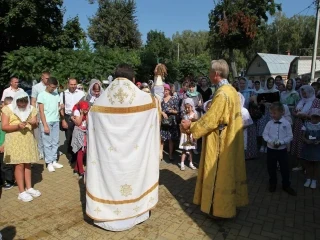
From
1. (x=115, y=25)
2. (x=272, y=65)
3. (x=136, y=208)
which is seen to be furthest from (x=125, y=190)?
(x=272, y=65)

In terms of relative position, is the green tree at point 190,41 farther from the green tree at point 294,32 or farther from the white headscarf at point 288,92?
the white headscarf at point 288,92

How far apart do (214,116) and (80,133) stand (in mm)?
2906

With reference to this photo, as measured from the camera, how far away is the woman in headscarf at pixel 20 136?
4.48 metres

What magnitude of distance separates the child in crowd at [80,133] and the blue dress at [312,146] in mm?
3942

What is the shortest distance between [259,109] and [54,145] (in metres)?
4.70

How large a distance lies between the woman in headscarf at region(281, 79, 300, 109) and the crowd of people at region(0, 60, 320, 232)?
2 cm

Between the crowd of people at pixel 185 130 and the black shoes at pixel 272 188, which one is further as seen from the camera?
the black shoes at pixel 272 188

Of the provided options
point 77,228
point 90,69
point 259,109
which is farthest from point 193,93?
point 90,69

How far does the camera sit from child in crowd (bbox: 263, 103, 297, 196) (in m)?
4.86

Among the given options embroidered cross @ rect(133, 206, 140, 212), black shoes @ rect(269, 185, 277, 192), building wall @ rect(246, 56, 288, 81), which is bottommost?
black shoes @ rect(269, 185, 277, 192)

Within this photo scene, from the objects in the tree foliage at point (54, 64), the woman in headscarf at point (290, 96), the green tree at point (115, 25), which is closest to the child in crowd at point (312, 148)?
the woman in headscarf at point (290, 96)

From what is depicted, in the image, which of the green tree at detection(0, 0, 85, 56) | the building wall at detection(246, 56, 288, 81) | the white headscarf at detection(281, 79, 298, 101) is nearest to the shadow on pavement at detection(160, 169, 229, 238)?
the white headscarf at detection(281, 79, 298, 101)

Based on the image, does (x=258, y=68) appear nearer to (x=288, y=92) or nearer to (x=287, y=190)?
(x=288, y=92)

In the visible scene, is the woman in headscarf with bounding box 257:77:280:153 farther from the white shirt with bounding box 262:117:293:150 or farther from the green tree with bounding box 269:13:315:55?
the green tree with bounding box 269:13:315:55
